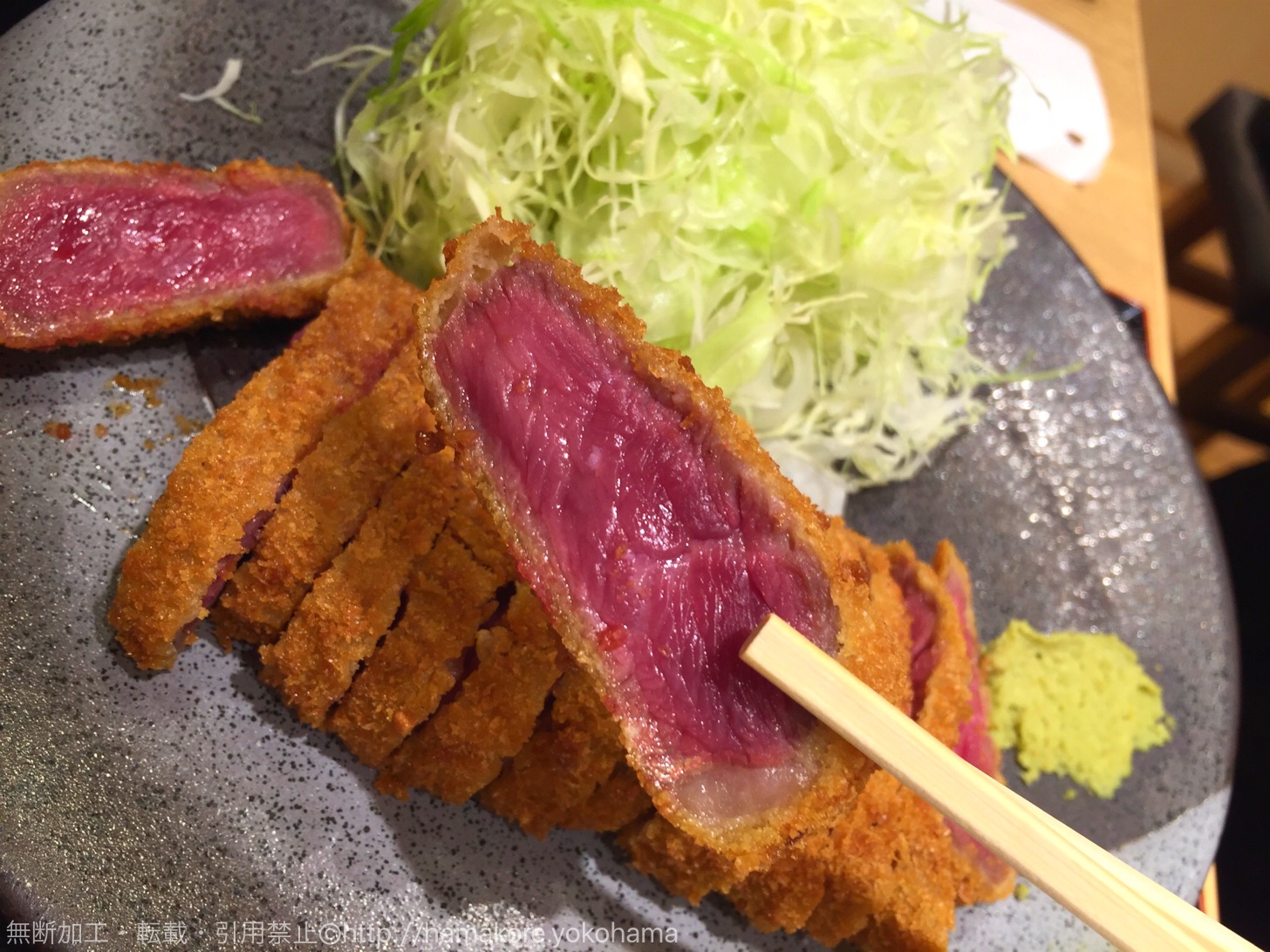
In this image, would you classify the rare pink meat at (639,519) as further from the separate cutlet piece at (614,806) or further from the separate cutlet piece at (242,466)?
the separate cutlet piece at (242,466)

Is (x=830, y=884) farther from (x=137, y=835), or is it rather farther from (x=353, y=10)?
(x=353, y=10)

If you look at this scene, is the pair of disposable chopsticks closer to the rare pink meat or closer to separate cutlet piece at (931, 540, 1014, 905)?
the rare pink meat

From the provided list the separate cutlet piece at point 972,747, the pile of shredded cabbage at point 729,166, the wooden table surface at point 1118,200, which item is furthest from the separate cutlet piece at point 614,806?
the wooden table surface at point 1118,200

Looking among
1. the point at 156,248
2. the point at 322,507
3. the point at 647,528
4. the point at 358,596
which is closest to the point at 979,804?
the point at 647,528

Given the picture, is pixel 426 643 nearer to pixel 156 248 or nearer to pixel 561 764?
pixel 561 764

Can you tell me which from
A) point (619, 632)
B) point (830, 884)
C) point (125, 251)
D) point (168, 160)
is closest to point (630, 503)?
point (619, 632)

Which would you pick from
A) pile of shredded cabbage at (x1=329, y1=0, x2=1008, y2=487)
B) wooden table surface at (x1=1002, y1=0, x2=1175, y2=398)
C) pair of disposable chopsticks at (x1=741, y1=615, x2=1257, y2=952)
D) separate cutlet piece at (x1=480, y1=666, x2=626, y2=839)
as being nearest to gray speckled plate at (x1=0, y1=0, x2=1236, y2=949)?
separate cutlet piece at (x1=480, y1=666, x2=626, y2=839)
